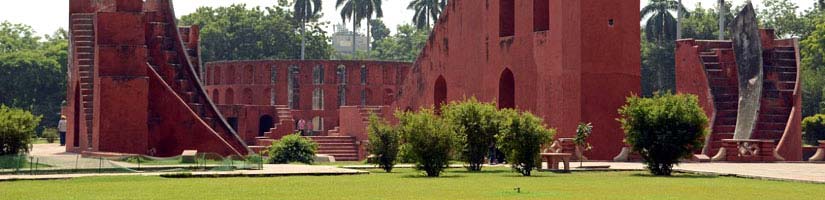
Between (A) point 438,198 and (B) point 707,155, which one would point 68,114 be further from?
(A) point 438,198

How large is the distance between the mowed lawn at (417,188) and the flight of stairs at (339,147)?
20.9m

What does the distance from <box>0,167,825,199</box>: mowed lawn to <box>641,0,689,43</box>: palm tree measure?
46855mm

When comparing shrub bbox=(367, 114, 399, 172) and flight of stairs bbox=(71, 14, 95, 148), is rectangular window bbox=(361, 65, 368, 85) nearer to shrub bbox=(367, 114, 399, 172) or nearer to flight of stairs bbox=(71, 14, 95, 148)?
flight of stairs bbox=(71, 14, 95, 148)

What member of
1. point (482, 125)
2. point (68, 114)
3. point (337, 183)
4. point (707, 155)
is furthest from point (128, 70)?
point (707, 155)

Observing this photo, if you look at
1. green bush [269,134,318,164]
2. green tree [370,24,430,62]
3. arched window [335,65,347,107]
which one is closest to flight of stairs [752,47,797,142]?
green bush [269,134,318,164]

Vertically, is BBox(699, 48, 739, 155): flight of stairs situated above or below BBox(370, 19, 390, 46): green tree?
below

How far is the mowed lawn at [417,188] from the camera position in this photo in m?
20.0

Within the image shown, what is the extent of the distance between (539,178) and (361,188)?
538 cm

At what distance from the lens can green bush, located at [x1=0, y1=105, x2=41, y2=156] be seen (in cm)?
3100

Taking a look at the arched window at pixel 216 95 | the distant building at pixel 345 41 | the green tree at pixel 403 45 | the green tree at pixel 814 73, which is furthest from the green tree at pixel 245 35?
the distant building at pixel 345 41

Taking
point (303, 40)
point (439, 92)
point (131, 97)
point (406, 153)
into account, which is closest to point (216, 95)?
point (303, 40)

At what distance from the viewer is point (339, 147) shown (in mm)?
49656

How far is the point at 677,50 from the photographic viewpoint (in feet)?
135

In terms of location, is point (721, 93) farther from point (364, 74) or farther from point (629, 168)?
point (364, 74)
